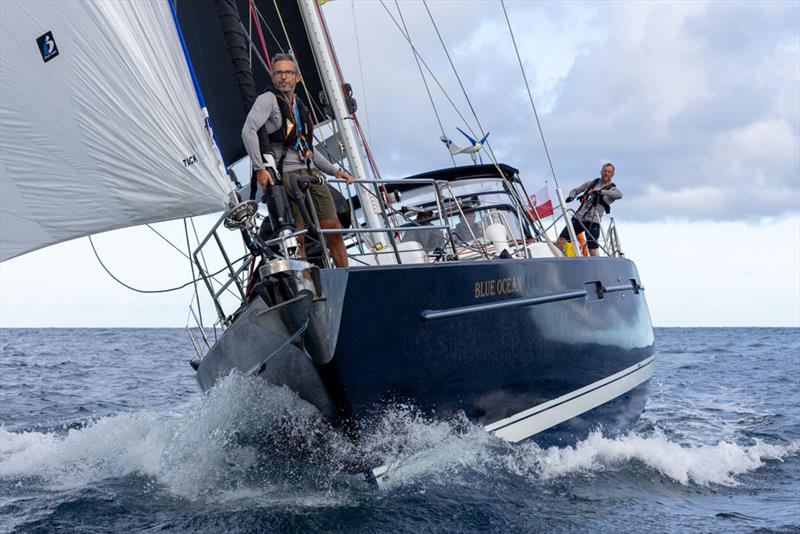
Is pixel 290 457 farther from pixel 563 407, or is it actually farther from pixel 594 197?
pixel 594 197

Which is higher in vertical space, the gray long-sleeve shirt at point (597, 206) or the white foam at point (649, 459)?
the gray long-sleeve shirt at point (597, 206)

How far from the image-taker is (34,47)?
4.96m

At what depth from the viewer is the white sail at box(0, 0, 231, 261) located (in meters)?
4.70

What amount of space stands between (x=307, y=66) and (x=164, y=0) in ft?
10.2

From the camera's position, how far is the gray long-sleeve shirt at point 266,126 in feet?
14.1

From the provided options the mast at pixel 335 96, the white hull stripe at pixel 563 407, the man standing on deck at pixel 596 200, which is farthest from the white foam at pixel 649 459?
the man standing on deck at pixel 596 200

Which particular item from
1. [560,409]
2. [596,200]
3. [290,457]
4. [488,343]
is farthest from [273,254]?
[596,200]

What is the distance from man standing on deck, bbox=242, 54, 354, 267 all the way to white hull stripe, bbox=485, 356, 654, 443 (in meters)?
1.73

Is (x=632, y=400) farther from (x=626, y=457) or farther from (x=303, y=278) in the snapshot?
(x=303, y=278)

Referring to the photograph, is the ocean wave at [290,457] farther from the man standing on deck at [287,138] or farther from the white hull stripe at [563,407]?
the man standing on deck at [287,138]

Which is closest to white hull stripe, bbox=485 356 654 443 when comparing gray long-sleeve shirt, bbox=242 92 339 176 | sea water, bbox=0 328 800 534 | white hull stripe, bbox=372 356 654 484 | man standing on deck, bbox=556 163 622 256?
white hull stripe, bbox=372 356 654 484

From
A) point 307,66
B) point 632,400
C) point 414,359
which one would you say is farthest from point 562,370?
point 307,66

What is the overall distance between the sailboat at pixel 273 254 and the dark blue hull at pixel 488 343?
0.04 ft

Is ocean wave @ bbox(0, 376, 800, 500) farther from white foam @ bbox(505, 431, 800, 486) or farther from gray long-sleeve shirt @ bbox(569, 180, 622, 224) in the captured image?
gray long-sleeve shirt @ bbox(569, 180, 622, 224)
